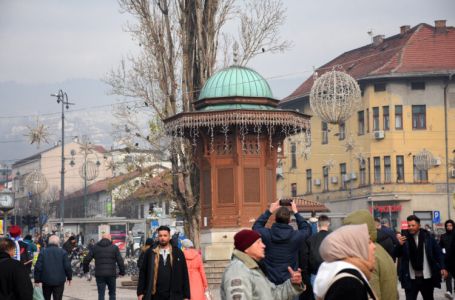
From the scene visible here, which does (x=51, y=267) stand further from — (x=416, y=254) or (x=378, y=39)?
(x=378, y=39)

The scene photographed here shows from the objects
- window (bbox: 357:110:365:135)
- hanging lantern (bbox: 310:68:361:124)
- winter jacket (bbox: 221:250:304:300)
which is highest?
window (bbox: 357:110:365:135)

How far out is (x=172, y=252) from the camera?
14500 mm

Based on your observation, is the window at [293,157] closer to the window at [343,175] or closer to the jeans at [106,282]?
the window at [343,175]

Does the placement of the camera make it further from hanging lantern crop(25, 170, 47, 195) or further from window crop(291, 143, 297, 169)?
window crop(291, 143, 297, 169)

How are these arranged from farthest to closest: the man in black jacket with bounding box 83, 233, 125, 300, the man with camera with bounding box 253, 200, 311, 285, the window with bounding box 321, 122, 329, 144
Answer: the window with bounding box 321, 122, 329, 144, the man in black jacket with bounding box 83, 233, 125, 300, the man with camera with bounding box 253, 200, 311, 285

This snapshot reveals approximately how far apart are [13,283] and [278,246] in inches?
133

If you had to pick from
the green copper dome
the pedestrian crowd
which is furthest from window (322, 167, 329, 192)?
the pedestrian crowd

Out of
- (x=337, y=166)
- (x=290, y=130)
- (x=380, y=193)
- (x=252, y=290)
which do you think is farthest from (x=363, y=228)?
(x=337, y=166)

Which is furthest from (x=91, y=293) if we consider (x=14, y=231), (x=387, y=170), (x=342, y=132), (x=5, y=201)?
(x=342, y=132)

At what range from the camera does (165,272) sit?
14.4 metres

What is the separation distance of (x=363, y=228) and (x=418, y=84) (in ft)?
214

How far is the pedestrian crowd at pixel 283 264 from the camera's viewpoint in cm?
630

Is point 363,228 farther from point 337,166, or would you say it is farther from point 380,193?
point 337,166

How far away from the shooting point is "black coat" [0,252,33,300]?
37.0 feet
